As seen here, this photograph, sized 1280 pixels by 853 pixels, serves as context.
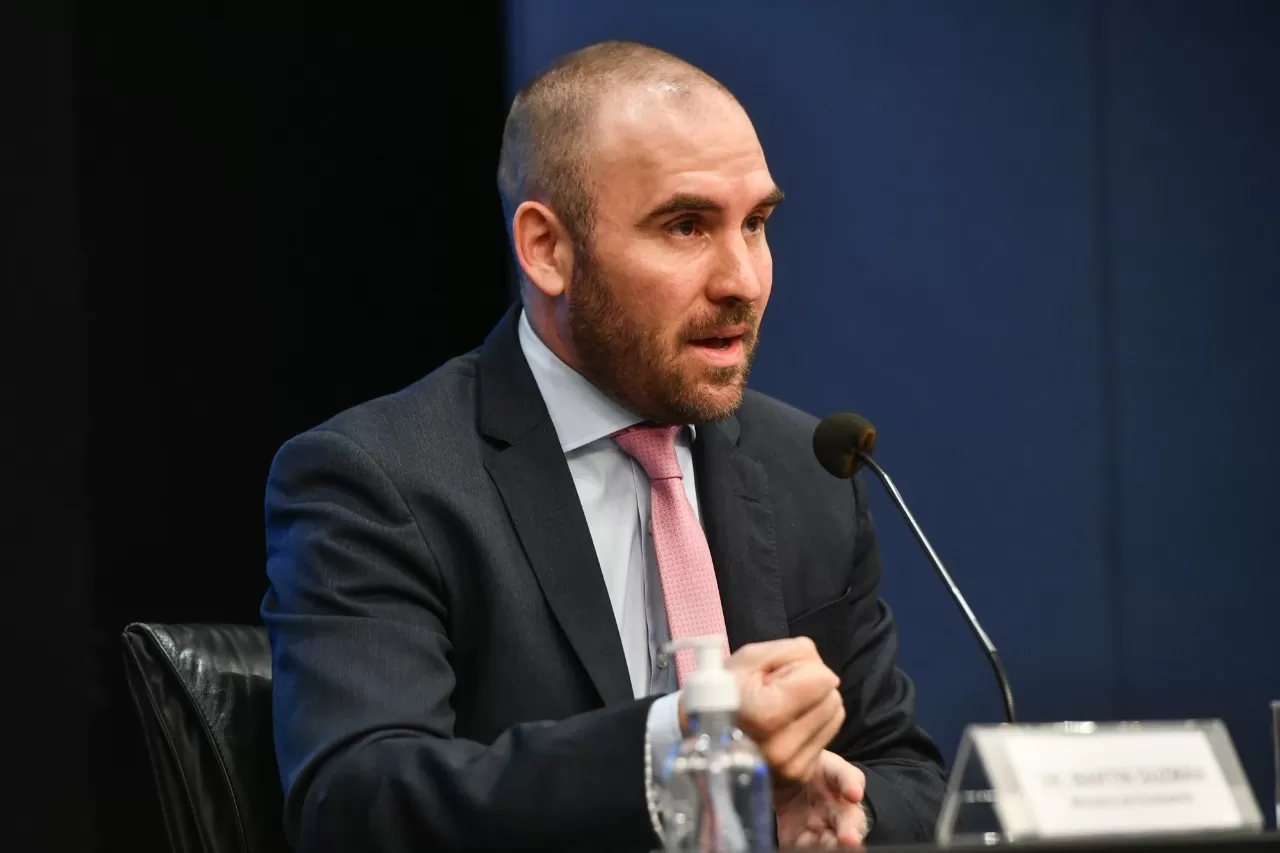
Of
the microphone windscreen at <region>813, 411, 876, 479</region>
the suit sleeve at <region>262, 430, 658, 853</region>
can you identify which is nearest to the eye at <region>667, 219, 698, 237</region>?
the microphone windscreen at <region>813, 411, 876, 479</region>

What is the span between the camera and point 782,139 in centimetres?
303

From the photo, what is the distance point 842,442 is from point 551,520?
1.21 feet

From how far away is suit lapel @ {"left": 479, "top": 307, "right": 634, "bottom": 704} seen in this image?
1784mm

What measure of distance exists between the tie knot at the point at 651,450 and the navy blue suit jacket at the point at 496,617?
0.23ft

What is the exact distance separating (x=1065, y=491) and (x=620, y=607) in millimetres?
1437

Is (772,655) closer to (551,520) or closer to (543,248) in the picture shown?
(551,520)

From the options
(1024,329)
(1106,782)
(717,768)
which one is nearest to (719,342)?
(717,768)

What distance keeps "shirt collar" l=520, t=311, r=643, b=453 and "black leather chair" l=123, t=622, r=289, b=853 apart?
19.9 inches

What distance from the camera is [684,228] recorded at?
6.41 feet

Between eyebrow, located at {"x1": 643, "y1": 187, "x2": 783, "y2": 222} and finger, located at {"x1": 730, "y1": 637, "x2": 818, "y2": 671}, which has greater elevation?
eyebrow, located at {"x1": 643, "y1": 187, "x2": 783, "y2": 222}

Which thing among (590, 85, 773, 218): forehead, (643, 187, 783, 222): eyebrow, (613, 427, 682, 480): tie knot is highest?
(590, 85, 773, 218): forehead

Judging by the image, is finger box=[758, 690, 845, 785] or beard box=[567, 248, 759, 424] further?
beard box=[567, 248, 759, 424]

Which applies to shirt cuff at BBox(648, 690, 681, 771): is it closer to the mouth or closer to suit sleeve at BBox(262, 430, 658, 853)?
suit sleeve at BBox(262, 430, 658, 853)

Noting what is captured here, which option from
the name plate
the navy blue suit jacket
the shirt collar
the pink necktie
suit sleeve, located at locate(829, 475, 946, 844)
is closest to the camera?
the name plate
